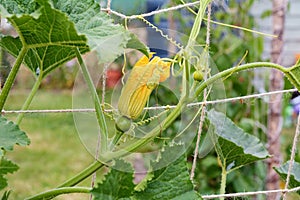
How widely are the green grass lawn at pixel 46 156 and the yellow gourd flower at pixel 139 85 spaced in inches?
74.2

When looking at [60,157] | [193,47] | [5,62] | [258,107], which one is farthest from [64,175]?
[193,47]

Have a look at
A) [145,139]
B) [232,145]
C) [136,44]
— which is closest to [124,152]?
[145,139]

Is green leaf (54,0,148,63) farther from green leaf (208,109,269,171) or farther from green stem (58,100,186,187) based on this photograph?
green leaf (208,109,269,171)

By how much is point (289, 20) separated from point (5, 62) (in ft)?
15.3

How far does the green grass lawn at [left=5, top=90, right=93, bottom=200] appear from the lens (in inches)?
122

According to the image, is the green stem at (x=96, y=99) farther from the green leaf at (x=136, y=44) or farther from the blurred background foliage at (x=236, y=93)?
the blurred background foliage at (x=236, y=93)

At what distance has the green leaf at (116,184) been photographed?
2.43ft

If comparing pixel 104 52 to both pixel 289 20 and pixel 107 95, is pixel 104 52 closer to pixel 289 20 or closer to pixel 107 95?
pixel 107 95

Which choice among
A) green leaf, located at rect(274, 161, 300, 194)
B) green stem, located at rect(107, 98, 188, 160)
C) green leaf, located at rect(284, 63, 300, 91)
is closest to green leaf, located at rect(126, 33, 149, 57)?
green stem, located at rect(107, 98, 188, 160)

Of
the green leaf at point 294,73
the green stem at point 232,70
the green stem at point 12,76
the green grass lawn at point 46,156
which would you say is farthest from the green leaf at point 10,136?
the green grass lawn at point 46,156

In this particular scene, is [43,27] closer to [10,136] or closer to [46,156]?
[10,136]

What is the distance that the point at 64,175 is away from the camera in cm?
328

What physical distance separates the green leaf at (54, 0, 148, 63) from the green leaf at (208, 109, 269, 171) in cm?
31

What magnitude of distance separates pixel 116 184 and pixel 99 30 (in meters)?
0.19
